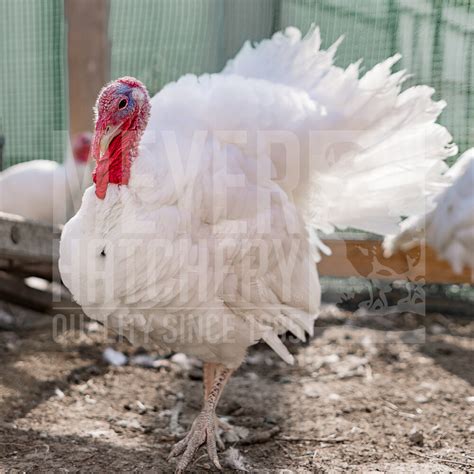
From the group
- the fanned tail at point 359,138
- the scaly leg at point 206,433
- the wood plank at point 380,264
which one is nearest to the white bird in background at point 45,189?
the wood plank at point 380,264

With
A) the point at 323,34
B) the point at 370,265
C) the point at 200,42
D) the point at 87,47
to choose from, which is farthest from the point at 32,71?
the point at 370,265

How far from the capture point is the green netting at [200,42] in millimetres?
3973

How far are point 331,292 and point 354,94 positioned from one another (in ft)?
8.40

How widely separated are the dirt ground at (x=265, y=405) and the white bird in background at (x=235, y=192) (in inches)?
12.7

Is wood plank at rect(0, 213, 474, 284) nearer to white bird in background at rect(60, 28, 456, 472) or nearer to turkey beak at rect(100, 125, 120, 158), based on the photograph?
white bird in background at rect(60, 28, 456, 472)

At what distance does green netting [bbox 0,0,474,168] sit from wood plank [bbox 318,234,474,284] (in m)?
0.91

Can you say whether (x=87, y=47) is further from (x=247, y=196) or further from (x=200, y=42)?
(x=247, y=196)

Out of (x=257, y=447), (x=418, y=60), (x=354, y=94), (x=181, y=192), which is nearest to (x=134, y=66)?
(x=418, y=60)

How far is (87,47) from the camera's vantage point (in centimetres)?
444

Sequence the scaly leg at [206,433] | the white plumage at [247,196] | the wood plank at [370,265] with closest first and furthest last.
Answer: the white plumage at [247,196] < the scaly leg at [206,433] < the wood plank at [370,265]

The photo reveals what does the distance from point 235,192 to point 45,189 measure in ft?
10.0

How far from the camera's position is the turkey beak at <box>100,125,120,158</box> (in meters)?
2.26

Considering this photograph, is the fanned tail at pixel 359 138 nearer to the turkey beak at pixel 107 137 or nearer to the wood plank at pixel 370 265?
the wood plank at pixel 370 265

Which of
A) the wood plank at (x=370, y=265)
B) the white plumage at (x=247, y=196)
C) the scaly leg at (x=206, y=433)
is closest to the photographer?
the white plumage at (x=247, y=196)
